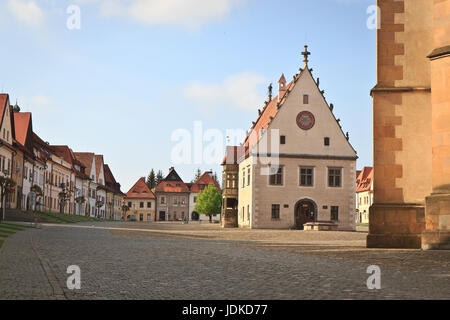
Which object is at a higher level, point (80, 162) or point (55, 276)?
point (80, 162)

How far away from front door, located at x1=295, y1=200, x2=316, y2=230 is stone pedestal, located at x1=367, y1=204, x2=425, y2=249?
34.5m

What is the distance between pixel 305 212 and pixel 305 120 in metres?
8.68

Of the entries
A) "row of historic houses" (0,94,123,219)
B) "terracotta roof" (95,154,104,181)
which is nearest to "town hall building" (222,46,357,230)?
"row of historic houses" (0,94,123,219)

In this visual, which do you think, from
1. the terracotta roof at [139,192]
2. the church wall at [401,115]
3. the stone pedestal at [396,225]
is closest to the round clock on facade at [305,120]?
the church wall at [401,115]

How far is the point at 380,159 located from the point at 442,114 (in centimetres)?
315

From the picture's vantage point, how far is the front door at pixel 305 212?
173 feet

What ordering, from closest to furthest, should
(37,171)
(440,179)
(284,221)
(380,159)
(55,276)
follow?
(55,276)
(440,179)
(380,159)
(284,221)
(37,171)

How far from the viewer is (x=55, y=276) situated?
979 cm

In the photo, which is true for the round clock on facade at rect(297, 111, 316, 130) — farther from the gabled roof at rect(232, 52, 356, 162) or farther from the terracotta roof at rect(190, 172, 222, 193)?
the terracotta roof at rect(190, 172, 222, 193)

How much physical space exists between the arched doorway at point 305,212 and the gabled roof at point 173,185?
85.1 metres

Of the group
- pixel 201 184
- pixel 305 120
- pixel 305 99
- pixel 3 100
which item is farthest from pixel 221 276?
pixel 201 184

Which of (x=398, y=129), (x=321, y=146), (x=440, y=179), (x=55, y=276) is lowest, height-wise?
(x=55, y=276)

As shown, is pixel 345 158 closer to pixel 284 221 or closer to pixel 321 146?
pixel 321 146
